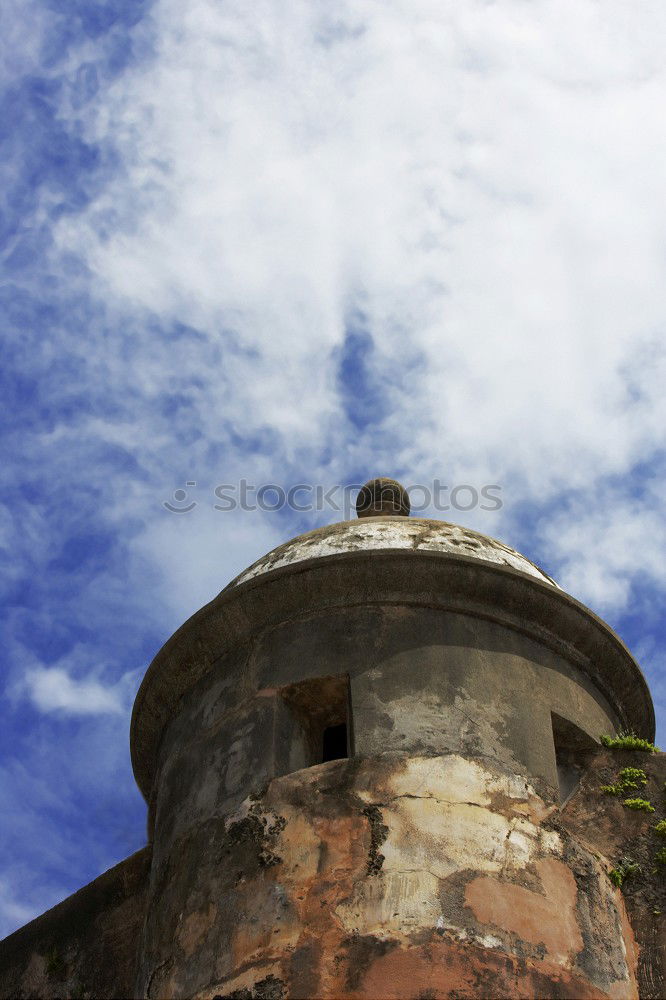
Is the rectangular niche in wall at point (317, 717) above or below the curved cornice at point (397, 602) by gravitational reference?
below

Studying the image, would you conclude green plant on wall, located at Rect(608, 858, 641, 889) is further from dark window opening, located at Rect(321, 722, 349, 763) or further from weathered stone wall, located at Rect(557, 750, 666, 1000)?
dark window opening, located at Rect(321, 722, 349, 763)

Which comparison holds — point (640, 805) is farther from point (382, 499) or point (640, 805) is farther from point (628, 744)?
point (382, 499)

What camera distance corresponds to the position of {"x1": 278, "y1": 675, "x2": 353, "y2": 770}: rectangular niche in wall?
279 inches

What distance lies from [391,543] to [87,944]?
3133 millimetres

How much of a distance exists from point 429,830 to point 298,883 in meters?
0.72

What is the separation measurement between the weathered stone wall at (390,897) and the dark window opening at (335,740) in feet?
1.87

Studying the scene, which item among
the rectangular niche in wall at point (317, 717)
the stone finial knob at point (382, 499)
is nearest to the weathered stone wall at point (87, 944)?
the rectangular niche in wall at point (317, 717)

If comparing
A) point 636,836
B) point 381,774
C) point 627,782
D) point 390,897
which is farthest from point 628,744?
point 390,897

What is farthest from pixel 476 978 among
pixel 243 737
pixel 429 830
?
pixel 243 737

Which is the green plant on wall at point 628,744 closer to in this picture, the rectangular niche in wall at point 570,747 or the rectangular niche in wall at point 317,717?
the rectangular niche in wall at point 570,747

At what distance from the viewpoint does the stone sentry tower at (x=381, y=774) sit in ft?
19.1

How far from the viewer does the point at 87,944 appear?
7402 millimetres

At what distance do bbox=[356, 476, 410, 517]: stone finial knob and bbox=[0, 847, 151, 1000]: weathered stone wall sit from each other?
335 centimetres

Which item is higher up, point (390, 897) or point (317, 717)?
point (317, 717)
